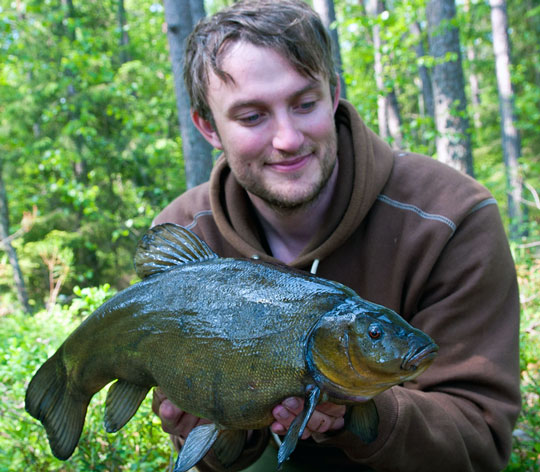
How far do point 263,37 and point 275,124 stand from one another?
0.44 m

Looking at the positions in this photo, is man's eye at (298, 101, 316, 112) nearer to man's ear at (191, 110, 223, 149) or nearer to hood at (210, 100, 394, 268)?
hood at (210, 100, 394, 268)

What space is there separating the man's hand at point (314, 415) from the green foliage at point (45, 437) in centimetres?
171

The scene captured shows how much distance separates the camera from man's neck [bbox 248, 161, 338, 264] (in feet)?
9.04

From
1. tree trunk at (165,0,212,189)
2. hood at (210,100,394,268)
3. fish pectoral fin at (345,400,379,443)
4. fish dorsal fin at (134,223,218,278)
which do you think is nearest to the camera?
fish pectoral fin at (345,400,379,443)

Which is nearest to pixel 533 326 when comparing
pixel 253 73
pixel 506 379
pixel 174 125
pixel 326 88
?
pixel 506 379

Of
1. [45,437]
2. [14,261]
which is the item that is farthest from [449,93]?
[14,261]

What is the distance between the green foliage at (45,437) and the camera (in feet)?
10.1

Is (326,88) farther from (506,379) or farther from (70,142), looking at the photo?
(70,142)

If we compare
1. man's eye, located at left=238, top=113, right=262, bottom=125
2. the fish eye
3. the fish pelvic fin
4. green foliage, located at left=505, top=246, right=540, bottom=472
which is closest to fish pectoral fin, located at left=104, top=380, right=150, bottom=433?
the fish pelvic fin

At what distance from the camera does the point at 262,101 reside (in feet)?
7.83

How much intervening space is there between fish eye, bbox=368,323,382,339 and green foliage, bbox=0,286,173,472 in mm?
2199

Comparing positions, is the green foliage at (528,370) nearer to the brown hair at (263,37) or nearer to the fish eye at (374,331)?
the fish eye at (374,331)

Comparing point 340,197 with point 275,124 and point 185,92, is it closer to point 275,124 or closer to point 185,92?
point 275,124

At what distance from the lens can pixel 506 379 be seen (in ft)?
7.28
